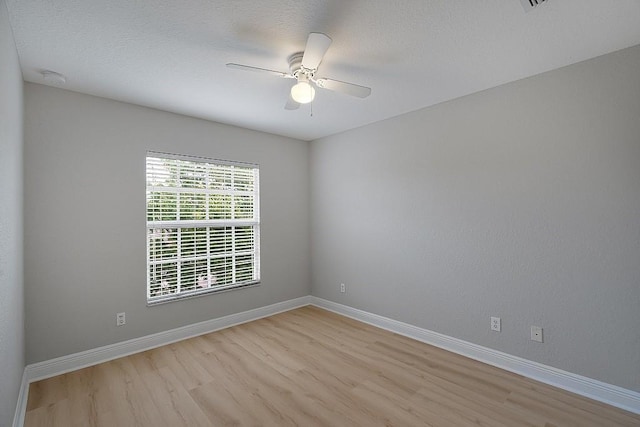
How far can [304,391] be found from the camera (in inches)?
92.6

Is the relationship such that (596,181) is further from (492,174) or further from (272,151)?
(272,151)

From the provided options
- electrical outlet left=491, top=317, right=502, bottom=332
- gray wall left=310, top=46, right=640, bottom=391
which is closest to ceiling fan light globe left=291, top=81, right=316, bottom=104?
gray wall left=310, top=46, right=640, bottom=391

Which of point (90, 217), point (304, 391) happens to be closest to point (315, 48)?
point (304, 391)

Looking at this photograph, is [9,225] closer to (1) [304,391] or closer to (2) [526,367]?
(1) [304,391]

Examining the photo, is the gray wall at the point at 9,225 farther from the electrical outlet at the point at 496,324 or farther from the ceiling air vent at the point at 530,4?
the electrical outlet at the point at 496,324

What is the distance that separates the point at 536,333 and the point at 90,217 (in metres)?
4.12

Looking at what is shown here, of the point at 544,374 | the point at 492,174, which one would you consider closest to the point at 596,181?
the point at 492,174

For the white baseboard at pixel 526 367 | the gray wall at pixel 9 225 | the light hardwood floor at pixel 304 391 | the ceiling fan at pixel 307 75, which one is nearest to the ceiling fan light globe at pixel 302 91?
the ceiling fan at pixel 307 75

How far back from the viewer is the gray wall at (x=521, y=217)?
2145 mm

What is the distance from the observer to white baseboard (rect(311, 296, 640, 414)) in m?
2.12

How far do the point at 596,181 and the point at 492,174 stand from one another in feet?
2.36

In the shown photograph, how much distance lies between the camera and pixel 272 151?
4.23 meters

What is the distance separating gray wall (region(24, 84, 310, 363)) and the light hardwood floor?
36cm

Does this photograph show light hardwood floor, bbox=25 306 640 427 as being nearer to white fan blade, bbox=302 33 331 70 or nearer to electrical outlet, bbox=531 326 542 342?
electrical outlet, bbox=531 326 542 342
